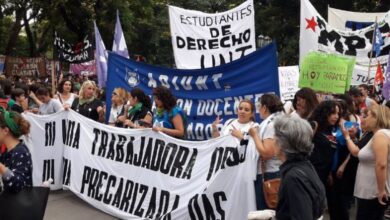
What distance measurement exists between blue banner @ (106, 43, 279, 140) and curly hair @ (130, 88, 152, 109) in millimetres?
130

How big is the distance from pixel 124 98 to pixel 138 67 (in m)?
0.70

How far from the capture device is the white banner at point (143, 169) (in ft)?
17.0

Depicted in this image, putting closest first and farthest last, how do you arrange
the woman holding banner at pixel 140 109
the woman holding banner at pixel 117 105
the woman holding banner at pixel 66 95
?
1. the woman holding banner at pixel 140 109
2. the woman holding banner at pixel 117 105
3. the woman holding banner at pixel 66 95

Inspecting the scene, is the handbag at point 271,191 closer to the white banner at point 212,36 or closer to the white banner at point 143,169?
the white banner at point 143,169

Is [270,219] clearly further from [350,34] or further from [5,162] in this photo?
[350,34]

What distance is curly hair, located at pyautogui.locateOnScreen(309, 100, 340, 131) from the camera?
509 cm

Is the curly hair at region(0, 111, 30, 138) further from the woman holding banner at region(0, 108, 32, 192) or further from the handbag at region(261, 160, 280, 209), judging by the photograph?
the handbag at region(261, 160, 280, 209)

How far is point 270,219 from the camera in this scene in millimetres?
3104

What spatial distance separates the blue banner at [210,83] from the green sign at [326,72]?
5.54 feet

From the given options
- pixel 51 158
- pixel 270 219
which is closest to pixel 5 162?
pixel 270 219

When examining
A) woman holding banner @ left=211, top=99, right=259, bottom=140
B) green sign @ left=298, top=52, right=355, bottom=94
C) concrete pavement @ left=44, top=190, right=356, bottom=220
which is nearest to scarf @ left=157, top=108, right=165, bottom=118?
woman holding banner @ left=211, top=99, right=259, bottom=140

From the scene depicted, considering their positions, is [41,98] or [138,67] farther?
[41,98]

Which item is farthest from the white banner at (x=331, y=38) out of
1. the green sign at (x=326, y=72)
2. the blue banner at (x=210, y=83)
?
the blue banner at (x=210, y=83)

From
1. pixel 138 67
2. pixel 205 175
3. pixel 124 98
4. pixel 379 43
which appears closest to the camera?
pixel 205 175
